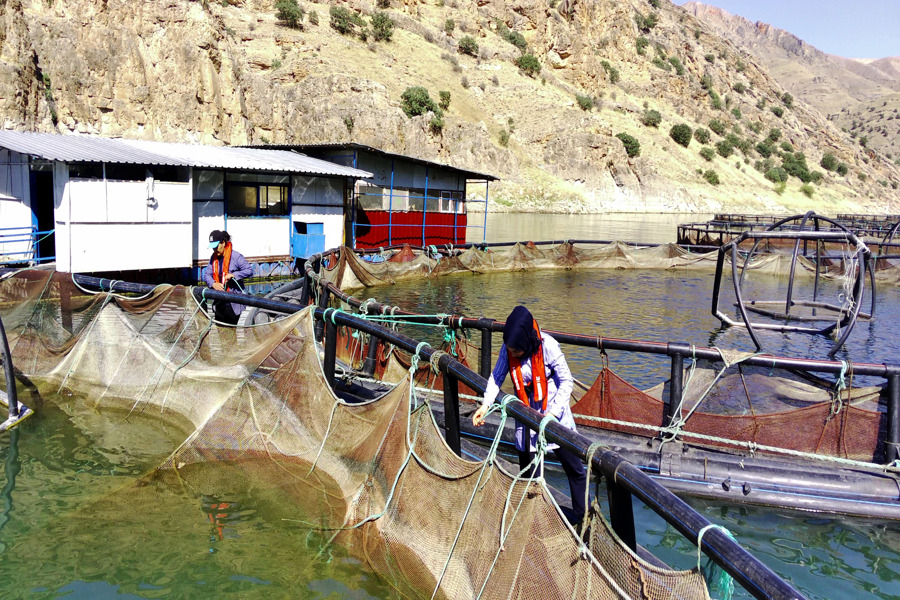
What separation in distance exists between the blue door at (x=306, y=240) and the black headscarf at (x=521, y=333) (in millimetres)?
17751

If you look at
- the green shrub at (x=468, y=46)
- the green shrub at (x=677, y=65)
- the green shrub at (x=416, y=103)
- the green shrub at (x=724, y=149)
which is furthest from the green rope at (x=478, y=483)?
the green shrub at (x=677, y=65)

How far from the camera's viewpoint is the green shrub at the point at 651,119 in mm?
98375

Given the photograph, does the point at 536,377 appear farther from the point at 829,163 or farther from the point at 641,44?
the point at 641,44

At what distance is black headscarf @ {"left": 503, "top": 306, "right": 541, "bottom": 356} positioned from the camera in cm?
455

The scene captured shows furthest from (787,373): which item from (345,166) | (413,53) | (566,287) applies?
(413,53)

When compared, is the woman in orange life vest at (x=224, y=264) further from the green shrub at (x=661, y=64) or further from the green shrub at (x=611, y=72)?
the green shrub at (x=661, y=64)

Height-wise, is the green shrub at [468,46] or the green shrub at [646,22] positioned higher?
the green shrub at [646,22]

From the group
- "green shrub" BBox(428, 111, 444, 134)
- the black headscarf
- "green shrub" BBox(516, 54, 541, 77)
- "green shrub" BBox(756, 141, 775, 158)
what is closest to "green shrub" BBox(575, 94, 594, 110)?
"green shrub" BBox(516, 54, 541, 77)

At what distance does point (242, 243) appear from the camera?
66.6 ft

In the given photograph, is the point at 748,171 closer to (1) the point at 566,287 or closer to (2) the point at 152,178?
(1) the point at 566,287

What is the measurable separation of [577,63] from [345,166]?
89670 millimetres

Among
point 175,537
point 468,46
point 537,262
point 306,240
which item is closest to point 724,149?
point 468,46

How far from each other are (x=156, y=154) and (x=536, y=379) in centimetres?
1678

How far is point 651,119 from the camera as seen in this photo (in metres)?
98.0
